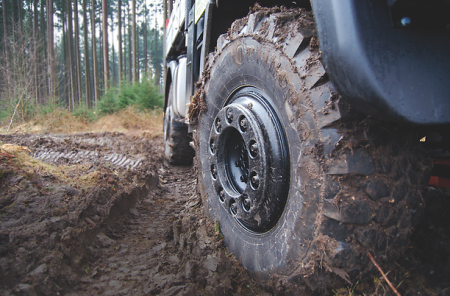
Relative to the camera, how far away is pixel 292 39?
1299 millimetres

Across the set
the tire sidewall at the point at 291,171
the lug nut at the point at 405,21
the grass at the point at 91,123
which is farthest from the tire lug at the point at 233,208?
the grass at the point at 91,123

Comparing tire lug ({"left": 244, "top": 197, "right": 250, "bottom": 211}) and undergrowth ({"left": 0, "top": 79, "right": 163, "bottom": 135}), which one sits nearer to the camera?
tire lug ({"left": 244, "top": 197, "right": 250, "bottom": 211})

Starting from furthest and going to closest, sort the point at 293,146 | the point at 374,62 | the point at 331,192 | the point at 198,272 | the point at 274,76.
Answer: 1. the point at 198,272
2. the point at 274,76
3. the point at 293,146
4. the point at 331,192
5. the point at 374,62

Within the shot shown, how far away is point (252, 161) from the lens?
149 cm

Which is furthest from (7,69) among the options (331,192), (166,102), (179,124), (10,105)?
(331,192)

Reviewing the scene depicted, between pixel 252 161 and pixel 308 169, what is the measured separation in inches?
14.7

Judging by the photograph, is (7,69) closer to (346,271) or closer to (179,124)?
(179,124)

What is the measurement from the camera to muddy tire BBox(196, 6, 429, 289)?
1087mm

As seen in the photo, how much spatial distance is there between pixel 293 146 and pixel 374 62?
0.50 metres

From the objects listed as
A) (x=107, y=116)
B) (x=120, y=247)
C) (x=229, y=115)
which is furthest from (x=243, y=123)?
(x=107, y=116)

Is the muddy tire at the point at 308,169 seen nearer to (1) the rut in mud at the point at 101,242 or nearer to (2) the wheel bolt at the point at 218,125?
(2) the wheel bolt at the point at 218,125

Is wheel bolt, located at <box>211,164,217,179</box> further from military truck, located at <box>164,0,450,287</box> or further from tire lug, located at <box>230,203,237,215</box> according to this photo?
tire lug, located at <box>230,203,237,215</box>

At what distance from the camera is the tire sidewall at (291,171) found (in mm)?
1225

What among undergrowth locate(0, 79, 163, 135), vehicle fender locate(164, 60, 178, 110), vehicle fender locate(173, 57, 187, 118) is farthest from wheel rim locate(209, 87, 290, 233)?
undergrowth locate(0, 79, 163, 135)
